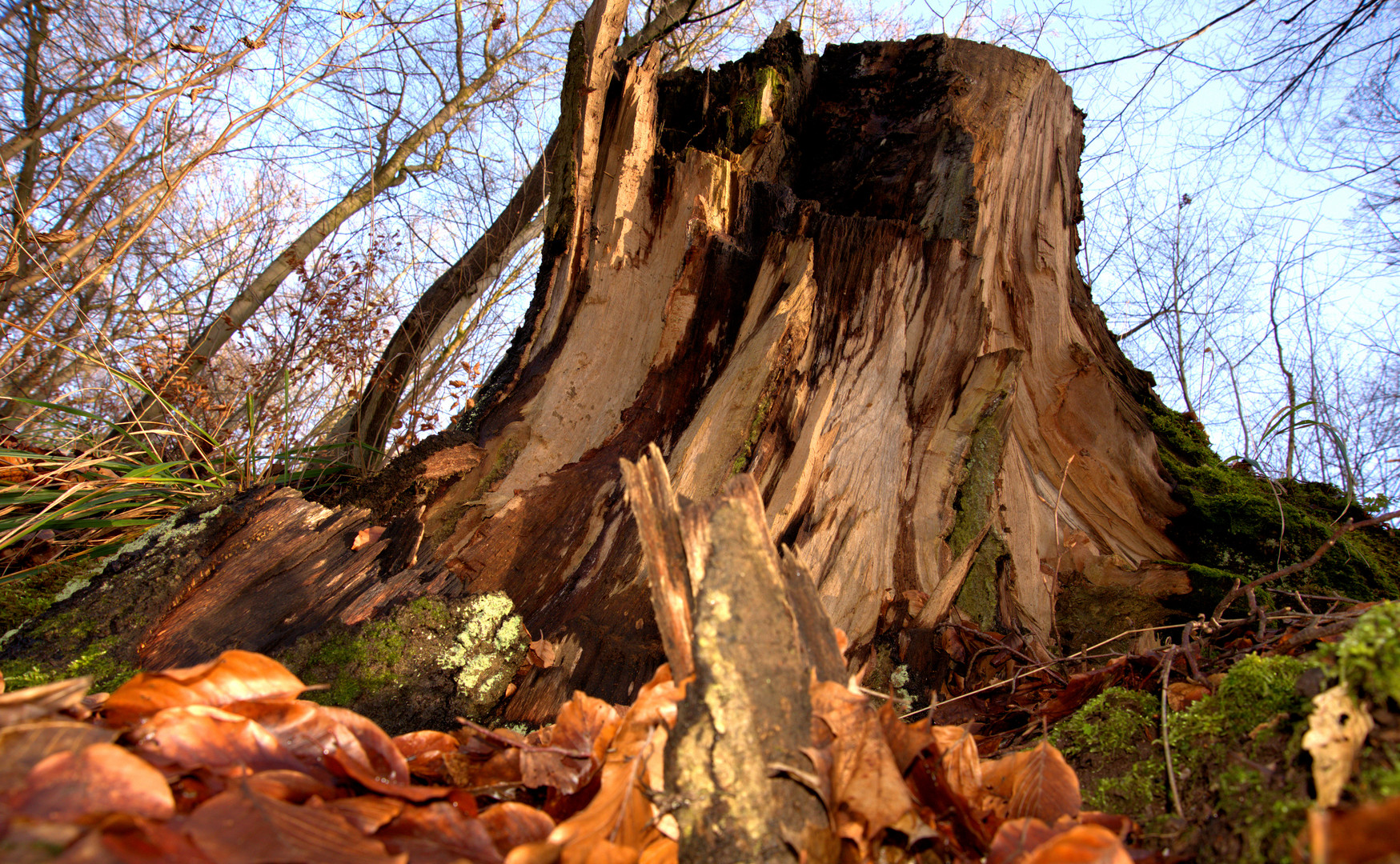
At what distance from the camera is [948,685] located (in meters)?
1.72

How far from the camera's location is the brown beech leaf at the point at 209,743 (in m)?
0.71

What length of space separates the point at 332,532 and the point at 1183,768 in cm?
188

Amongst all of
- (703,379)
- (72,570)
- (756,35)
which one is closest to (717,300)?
(703,379)

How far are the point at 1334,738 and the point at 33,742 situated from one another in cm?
135

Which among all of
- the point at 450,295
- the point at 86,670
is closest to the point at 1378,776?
the point at 86,670

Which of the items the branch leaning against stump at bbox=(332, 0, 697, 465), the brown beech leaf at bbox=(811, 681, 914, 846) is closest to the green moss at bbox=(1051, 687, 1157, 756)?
the brown beech leaf at bbox=(811, 681, 914, 846)

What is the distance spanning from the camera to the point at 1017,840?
75 centimetres

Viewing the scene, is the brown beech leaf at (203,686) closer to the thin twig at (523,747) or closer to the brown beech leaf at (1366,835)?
the thin twig at (523,747)

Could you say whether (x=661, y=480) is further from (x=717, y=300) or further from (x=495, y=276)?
(x=495, y=276)

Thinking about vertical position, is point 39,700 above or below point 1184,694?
below

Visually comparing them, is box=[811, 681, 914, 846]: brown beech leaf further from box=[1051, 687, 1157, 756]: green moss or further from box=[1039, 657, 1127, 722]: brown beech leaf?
box=[1039, 657, 1127, 722]: brown beech leaf

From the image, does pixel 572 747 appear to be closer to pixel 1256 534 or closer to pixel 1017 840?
pixel 1017 840

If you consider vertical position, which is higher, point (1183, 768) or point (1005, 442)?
point (1005, 442)

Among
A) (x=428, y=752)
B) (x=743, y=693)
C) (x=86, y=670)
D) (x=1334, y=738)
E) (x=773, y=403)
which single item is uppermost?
(x=773, y=403)
